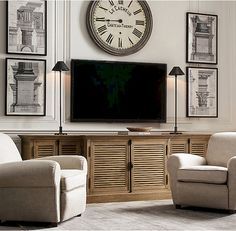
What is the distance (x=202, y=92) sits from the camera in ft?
22.8

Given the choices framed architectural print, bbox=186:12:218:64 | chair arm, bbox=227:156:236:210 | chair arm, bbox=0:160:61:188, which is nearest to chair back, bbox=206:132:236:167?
chair arm, bbox=227:156:236:210

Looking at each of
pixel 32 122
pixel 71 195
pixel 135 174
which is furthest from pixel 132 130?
pixel 71 195

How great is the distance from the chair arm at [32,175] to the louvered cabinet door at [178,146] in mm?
2086

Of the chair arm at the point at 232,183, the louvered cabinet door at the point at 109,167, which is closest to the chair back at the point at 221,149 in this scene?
the chair arm at the point at 232,183

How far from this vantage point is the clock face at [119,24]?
6.48m

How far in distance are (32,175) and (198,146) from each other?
2560 mm

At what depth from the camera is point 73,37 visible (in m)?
6.42

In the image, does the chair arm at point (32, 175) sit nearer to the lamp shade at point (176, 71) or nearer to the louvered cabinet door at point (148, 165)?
the louvered cabinet door at point (148, 165)

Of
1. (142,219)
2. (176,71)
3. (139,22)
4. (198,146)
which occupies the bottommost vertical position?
(142,219)

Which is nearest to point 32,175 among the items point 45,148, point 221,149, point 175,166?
point 45,148

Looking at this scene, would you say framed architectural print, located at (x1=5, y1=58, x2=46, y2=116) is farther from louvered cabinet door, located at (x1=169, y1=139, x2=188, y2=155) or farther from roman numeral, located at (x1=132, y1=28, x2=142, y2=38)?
louvered cabinet door, located at (x1=169, y1=139, x2=188, y2=155)

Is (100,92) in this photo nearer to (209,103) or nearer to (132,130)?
(132,130)

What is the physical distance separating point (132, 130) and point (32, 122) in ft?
3.64

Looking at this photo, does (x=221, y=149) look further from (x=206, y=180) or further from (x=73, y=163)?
(x=73, y=163)
